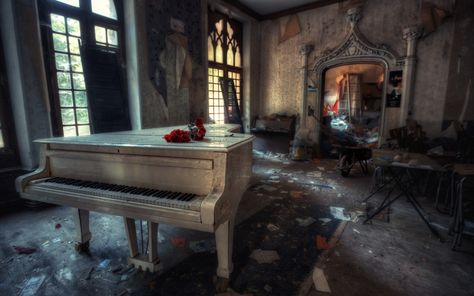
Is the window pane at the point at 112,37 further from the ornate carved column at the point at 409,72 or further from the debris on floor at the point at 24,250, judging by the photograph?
the ornate carved column at the point at 409,72

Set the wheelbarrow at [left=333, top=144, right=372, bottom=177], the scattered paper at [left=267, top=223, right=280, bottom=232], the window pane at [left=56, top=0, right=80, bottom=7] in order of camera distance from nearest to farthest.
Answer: the scattered paper at [left=267, top=223, right=280, bottom=232], the window pane at [left=56, top=0, right=80, bottom=7], the wheelbarrow at [left=333, top=144, right=372, bottom=177]

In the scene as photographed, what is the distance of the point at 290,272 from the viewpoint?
83.7 inches

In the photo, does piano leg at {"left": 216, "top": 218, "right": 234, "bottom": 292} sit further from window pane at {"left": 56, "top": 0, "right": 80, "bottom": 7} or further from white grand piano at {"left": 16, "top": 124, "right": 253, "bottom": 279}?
window pane at {"left": 56, "top": 0, "right": 80, "bottom": 7}

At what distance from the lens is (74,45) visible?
151 inches

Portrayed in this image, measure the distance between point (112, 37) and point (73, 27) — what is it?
621mm

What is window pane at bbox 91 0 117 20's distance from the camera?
405 cm

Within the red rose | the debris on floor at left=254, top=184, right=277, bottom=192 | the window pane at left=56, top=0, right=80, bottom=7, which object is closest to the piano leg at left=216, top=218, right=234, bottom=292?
the red rose

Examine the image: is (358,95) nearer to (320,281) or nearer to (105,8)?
(105,8)

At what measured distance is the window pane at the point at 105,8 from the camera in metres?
4.05

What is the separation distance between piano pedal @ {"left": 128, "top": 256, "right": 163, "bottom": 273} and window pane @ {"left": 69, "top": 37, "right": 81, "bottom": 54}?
134 inches

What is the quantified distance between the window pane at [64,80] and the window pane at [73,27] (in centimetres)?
64

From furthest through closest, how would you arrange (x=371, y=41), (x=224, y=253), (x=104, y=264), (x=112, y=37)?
(x=371, y=41) → (x=112, y=37) → (x=104, y=264) → (x=224, y=253)

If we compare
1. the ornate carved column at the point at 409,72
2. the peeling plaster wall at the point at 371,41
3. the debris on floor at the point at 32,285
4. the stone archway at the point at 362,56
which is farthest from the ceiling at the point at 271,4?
the debris on floor at the point at 32,285

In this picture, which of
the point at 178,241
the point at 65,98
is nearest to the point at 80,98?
the point at 65,98
